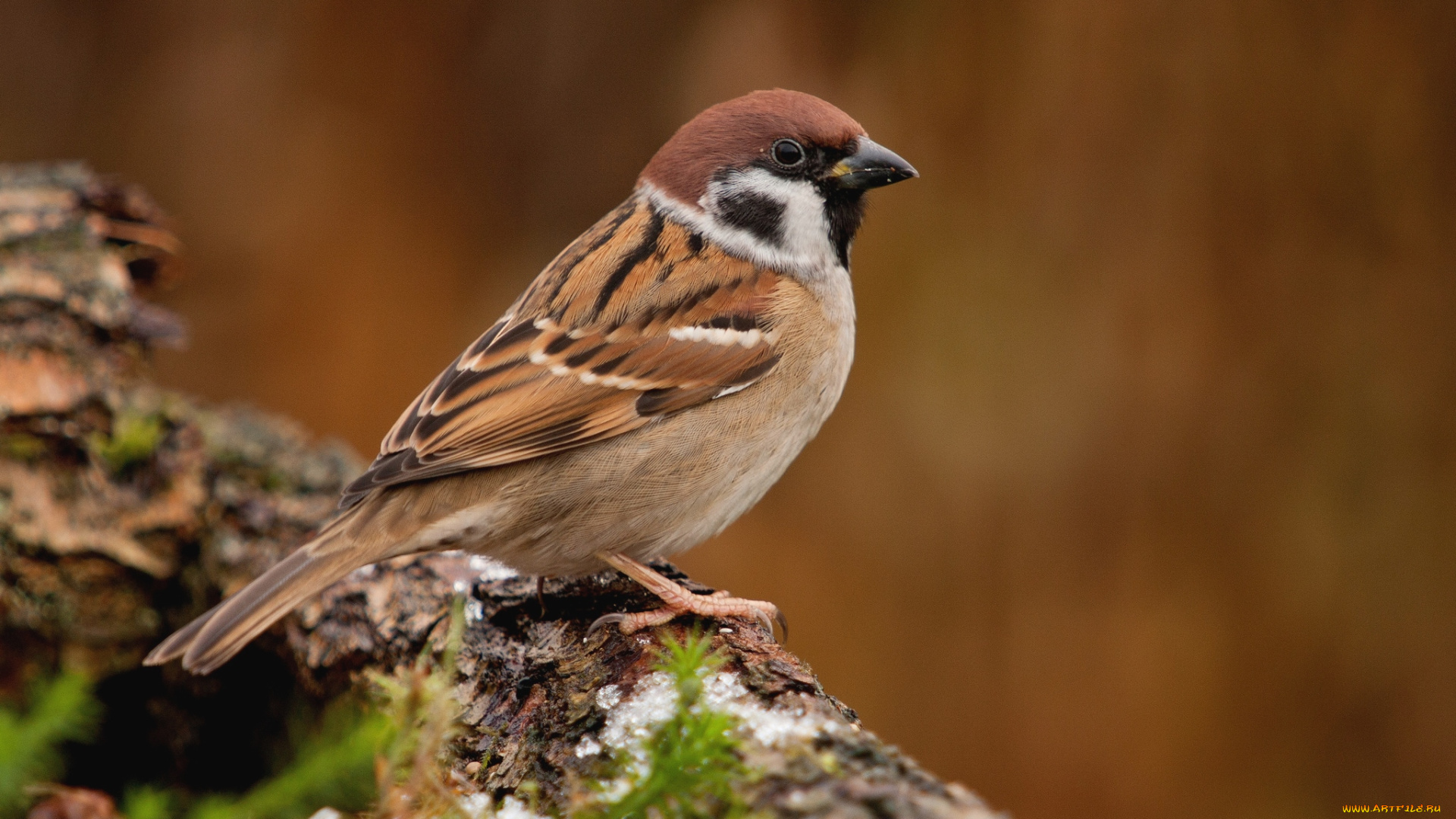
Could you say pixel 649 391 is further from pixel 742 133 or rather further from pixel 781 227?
pixel 742 133

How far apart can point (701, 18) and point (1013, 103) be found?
1.18 m

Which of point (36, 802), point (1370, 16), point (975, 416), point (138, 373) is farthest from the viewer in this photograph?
point (975, 416)

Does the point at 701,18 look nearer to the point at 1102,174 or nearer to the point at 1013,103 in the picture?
the point at 1013,103

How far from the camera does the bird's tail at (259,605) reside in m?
2.12

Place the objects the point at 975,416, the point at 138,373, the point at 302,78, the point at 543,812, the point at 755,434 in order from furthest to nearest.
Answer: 1. the point at 302,78
2. the point at 975,416
3. the point at 138,373
4. the point at 755,434
5. the point at 543,812

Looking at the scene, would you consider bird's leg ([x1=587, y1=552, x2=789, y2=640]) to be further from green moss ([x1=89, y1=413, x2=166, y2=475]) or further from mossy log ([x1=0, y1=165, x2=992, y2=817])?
green moss ([x1=89, y1=413, x2=166, y2=475])

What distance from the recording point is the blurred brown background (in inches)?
147

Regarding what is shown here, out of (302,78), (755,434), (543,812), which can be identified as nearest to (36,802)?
(543,812)

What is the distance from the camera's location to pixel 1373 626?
3.84 m

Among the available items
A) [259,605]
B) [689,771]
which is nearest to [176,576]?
[259,605]

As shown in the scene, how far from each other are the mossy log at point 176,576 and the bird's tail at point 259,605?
24 cm

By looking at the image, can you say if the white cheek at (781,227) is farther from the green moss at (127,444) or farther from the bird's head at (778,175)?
the green moss at (127,444)

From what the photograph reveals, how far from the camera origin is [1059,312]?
4.02m

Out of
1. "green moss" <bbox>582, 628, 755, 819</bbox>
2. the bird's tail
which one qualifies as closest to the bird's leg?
the bird's tail
